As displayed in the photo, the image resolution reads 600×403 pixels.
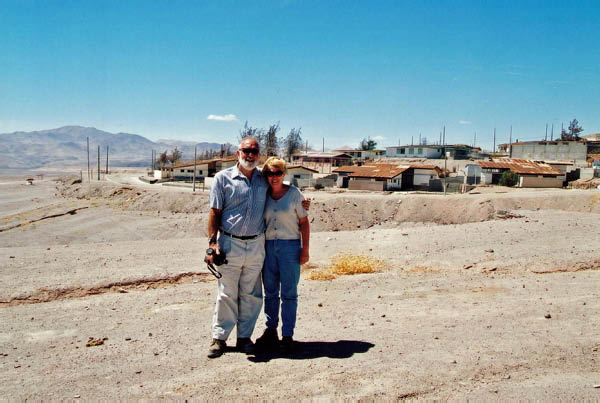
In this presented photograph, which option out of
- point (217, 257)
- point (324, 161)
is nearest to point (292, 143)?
point (324, 161)

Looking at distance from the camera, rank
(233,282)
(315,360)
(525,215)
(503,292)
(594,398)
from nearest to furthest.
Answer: (594,398), (315,360), (233,282), (503,292), (525,215)

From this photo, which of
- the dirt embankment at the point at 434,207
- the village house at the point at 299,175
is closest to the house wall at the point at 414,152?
the village house at the point at 299,175

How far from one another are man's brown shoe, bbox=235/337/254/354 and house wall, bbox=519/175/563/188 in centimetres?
3872

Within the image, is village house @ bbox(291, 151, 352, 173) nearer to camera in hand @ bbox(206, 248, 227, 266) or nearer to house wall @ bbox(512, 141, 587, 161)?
house wall @ bbox(512, 141, 587, 161)

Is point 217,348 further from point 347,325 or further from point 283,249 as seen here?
point 347,325

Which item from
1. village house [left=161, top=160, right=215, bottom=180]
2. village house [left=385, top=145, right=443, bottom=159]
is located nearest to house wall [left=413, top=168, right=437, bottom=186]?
village house [left=385, top=145, right=443, bottom=159]

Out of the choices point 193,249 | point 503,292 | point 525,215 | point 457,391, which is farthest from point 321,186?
point 457,391

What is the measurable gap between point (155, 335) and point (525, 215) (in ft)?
47.0

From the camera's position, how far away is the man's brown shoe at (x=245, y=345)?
4.44m

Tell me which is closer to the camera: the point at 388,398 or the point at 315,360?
the point at 388,398

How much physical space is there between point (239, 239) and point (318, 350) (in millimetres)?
1378

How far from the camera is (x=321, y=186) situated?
4275cm

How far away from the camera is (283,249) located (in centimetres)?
453

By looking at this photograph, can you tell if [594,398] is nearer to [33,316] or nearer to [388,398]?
[388,398]
